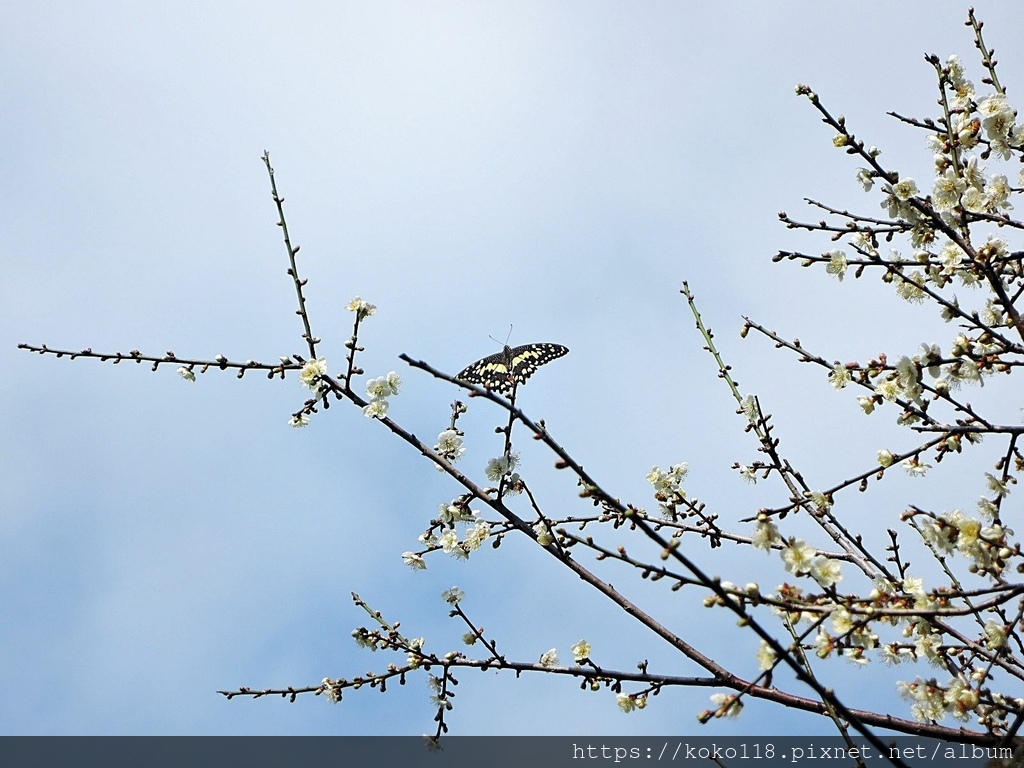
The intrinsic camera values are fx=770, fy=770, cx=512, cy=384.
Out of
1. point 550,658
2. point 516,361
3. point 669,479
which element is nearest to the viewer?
point 550,658

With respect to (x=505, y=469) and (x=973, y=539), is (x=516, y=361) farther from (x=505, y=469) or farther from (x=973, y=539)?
(x=973, y=539)

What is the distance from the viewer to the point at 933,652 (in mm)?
3412

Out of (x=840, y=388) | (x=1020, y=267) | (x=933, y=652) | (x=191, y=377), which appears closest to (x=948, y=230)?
(x=1020, y=267)

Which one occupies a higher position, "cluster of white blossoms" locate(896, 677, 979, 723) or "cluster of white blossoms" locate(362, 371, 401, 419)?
"cluster of white blossoms" locate(362, 371, 401, 419)

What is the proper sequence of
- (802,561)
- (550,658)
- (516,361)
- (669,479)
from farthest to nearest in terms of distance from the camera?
(516,361)
(669,479)
(550,658)
(802,561)

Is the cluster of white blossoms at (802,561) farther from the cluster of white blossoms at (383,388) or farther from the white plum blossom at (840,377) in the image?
the cluster of white blossoms at (383,388)

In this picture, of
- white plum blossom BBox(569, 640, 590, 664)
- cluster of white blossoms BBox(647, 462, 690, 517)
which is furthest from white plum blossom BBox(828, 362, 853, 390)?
white plum blossom BBox(569, 640, 590, 664)

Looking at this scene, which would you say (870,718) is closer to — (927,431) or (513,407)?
(927,431)

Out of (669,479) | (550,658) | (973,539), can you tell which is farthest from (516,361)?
(973,539)

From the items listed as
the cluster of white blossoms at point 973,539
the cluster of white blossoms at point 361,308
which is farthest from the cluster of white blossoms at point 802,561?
the cluster of white blossoms at point 361,308

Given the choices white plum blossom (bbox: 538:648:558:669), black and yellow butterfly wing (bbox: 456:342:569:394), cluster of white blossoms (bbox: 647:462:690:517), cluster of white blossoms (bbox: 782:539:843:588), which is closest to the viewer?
cluster of white blossoms (bbox: 782:539:843:588)

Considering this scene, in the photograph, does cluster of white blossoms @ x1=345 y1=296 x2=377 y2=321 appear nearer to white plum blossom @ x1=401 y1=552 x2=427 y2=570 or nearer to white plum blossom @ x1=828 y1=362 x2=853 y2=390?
white plum blossom @ x1=401 y1=552 x2=427 y2=570

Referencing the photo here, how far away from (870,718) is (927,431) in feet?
4.45

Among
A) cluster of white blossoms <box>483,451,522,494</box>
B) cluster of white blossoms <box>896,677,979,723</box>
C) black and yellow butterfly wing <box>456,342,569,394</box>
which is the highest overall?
black and yellow butterfly wing <box>456,342,569,394</box>
